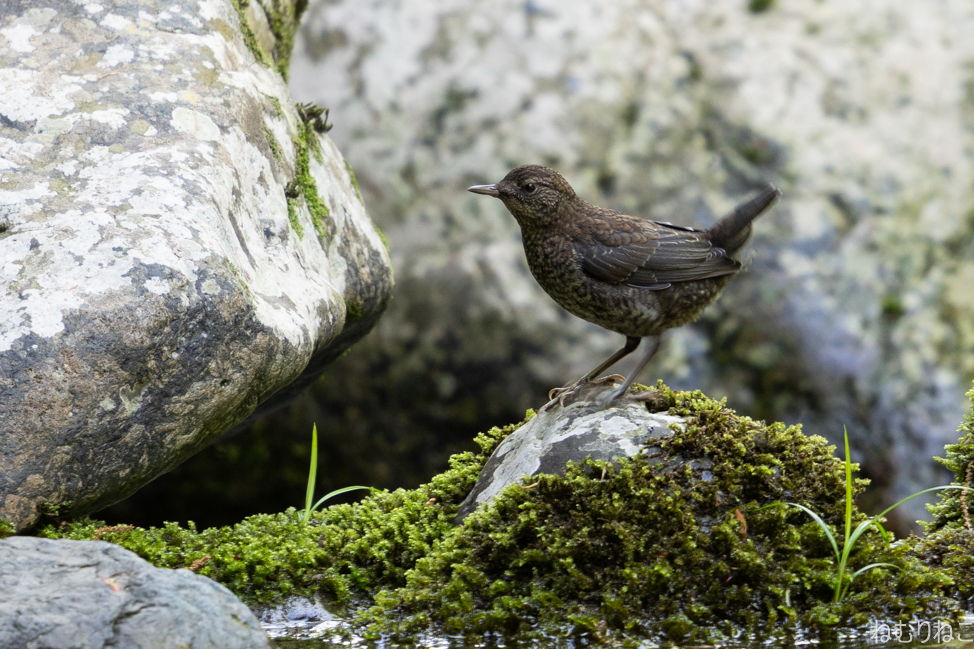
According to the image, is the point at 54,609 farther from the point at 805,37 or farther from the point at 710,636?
the point at 805,37

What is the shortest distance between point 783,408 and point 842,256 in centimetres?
125

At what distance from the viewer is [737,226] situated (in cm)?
463

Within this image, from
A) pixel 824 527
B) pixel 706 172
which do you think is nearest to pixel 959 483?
pixel 824 527

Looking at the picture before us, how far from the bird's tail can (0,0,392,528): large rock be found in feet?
6.74

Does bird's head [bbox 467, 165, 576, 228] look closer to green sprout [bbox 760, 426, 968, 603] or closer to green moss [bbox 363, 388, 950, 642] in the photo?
green moss [bbox 363, 388, 950, 642]

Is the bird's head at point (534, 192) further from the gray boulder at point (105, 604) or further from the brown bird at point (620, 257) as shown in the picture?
the gray boulder at point (105, 604)

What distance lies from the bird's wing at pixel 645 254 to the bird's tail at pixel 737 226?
A: 5cm

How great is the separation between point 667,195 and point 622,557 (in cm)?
419

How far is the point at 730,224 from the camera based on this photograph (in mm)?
4641

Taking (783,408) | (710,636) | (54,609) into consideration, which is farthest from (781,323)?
(54,609)

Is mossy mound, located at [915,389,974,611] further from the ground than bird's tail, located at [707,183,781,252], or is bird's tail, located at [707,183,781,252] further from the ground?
bird's tail, located at [707,183,781,252]

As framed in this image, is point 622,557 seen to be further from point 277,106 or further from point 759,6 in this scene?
point 759,6

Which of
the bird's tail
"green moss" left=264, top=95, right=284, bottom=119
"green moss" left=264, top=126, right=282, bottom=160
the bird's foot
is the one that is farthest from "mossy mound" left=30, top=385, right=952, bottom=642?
"green moss" left=264, top=95, right=284, bottom=119

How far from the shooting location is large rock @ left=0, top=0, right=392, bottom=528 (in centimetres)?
295
